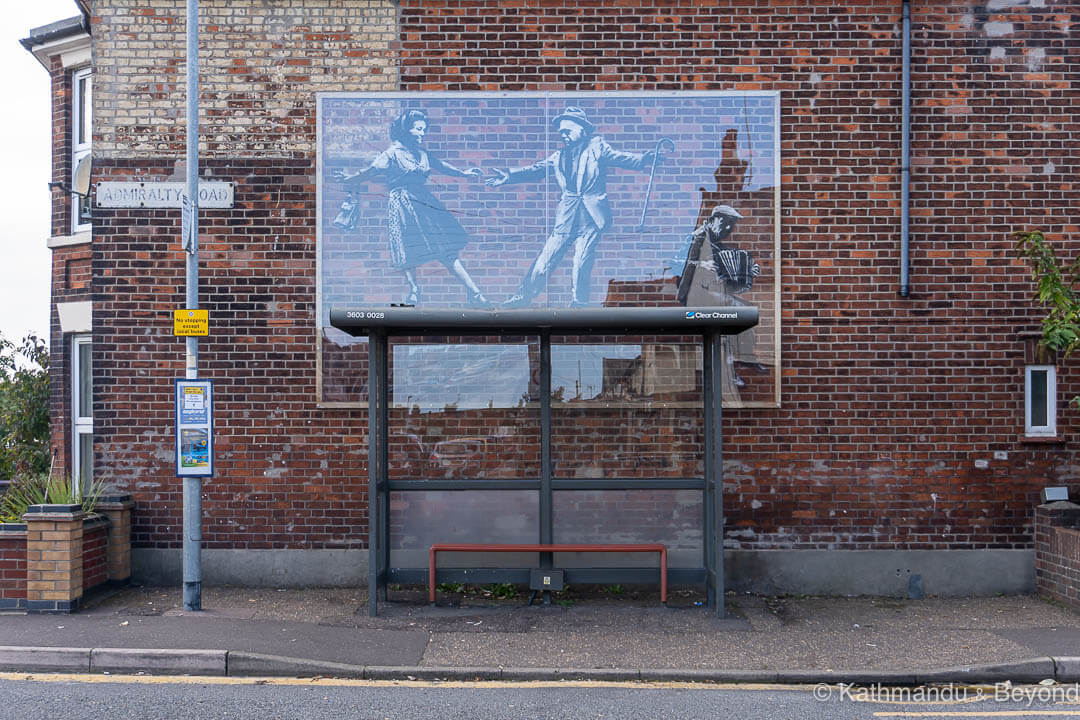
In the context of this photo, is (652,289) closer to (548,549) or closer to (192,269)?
(548,549)

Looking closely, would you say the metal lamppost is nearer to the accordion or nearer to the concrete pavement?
the concrete pavement

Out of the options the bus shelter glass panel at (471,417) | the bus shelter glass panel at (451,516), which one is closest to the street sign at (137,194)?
Answer: the bus shelter glass panel at (471,417)

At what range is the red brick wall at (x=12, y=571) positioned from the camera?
7758 millimetres

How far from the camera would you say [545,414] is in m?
8.16

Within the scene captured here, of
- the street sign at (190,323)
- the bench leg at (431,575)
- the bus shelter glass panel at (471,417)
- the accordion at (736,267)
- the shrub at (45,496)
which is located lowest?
the bench leg at (431,575)

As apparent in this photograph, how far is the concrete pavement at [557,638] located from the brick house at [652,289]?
70 cm

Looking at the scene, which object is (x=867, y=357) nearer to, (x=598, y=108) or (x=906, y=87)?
(x=906, y=87)

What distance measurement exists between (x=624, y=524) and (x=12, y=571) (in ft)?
19.0

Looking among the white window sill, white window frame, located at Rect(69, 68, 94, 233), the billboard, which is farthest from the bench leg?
white window frame, located at Rect(69, 68, 94, 233)

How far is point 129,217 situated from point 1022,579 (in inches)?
399

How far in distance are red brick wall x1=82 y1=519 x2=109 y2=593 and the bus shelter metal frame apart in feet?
8.87

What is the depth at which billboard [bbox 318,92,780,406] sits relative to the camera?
9.02m

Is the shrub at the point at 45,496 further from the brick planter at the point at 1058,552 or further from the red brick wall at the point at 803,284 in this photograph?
the brick planter at the point at 1058,552

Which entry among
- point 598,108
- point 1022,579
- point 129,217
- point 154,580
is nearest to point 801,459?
point 1022,579
